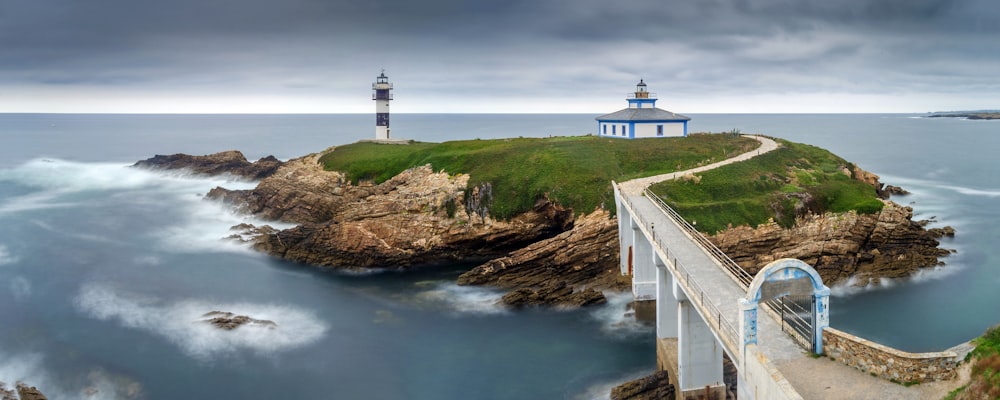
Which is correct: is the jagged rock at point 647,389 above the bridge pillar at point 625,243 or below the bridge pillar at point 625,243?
below

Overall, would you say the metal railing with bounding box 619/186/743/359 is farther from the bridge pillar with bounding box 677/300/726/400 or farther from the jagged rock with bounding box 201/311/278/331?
the jagged rock with bounding box 201/311/278/331

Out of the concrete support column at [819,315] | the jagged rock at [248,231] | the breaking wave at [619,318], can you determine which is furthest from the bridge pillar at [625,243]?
the jagged rock at [248,231]

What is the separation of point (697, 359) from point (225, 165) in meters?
73.4

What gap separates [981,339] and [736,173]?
118ft

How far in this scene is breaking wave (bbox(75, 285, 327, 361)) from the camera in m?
32.5

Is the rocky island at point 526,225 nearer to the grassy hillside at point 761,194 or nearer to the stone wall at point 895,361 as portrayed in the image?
the grassy hillside at point 761,194

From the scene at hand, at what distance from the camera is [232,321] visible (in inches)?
1383

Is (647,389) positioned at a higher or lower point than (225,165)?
lower

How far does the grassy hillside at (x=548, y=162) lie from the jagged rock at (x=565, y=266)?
127 inches

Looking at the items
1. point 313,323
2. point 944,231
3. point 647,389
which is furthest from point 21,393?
point 944,231

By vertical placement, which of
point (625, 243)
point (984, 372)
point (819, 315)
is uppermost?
point (819, 315)

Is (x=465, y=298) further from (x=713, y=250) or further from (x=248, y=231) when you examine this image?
(x=248, y=231)

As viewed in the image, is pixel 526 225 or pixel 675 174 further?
pixel 675 174

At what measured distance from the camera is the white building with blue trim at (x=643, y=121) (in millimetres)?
64938
